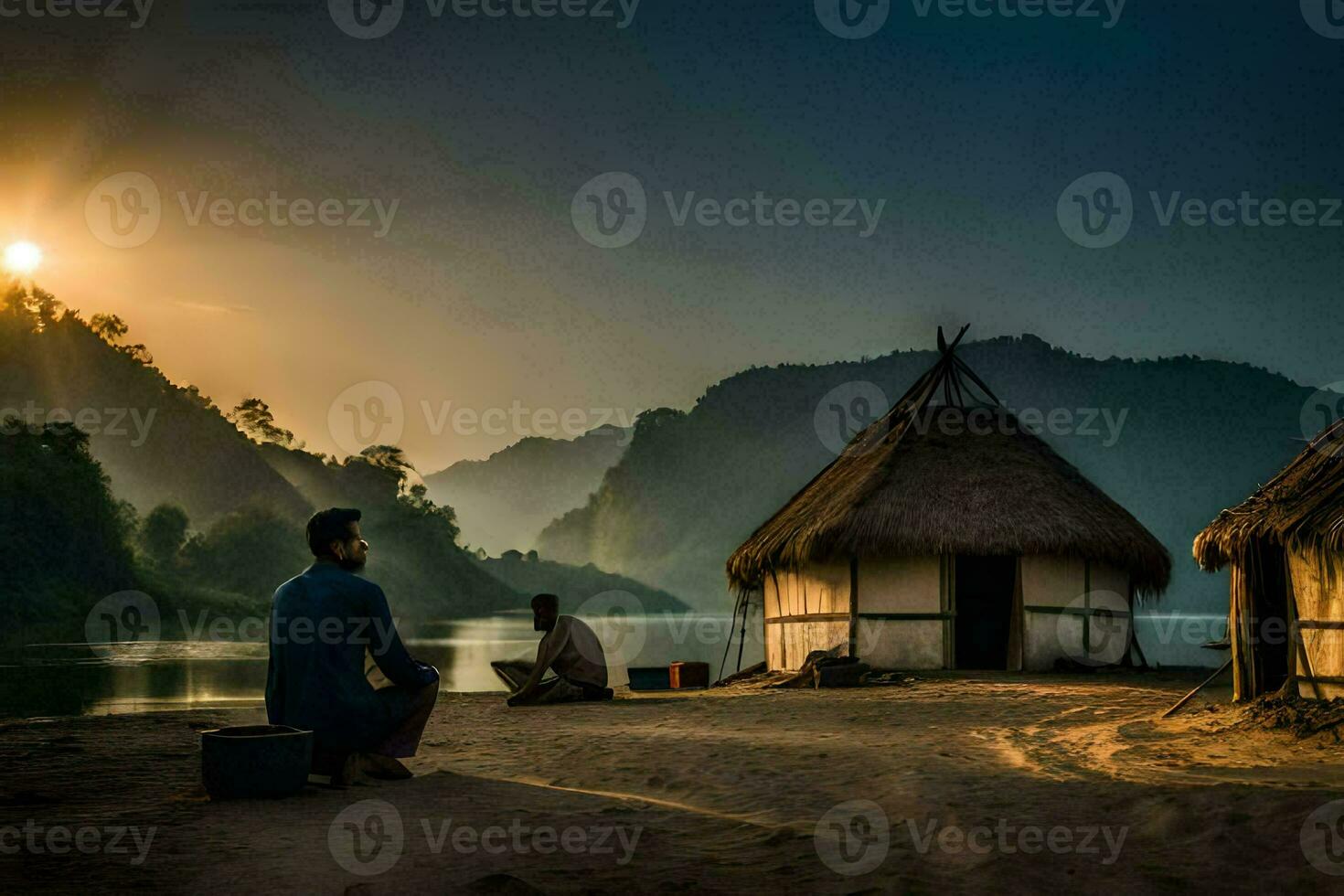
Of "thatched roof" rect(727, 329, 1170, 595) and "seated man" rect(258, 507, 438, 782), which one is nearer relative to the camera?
"seated man" rect(258, 507, 438, 782)

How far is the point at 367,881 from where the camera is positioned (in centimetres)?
443

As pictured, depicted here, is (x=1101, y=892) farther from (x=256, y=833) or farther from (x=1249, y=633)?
(x=1249, y=633)

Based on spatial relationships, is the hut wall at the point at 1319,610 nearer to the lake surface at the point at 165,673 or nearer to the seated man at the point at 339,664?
the seated man at the point at 339,664

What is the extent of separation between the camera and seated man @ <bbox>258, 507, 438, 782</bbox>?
21.4 feet

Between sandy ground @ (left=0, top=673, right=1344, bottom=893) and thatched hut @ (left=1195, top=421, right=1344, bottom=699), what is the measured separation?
0.91m

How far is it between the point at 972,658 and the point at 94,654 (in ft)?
85.0

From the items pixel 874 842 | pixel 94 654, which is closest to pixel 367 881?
pixel 874 842

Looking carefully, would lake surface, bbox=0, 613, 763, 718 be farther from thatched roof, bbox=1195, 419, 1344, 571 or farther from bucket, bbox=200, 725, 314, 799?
bucket, bbox=200, 725, 314, 799

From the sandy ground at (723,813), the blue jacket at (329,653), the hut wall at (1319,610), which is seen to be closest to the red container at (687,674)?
the sandy ground at (723,813)

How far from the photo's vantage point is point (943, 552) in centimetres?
1750

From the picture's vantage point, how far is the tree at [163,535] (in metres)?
70.9

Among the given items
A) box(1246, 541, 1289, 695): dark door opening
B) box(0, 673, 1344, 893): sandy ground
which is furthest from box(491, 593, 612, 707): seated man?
box(1246, 541, 1289, 695): dark door opening

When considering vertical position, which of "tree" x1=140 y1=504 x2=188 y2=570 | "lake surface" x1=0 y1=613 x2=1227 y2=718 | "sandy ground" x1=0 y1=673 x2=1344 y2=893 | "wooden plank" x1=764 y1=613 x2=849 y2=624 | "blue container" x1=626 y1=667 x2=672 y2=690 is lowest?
"lake surface" x1=0 y1=613 x2=1227 y2=718

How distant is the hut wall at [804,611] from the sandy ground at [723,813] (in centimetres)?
814
